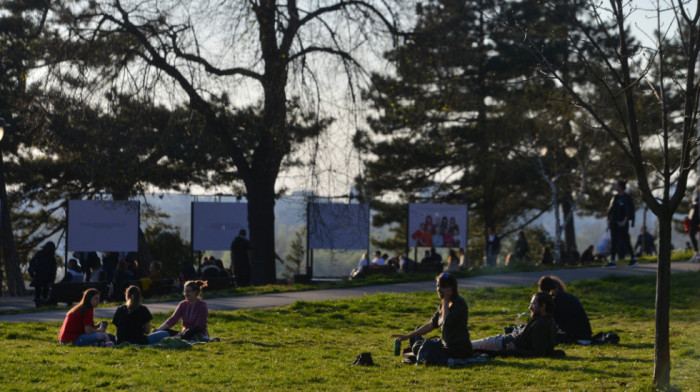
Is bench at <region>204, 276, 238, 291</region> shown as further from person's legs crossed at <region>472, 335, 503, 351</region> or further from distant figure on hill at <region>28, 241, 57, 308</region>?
person's legs crossed at <region>472, 335, 503, 351</region>

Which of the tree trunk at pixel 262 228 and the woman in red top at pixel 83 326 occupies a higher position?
the tree trunk at pixel 262 228

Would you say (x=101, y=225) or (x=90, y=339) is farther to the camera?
(x=101, y=225)

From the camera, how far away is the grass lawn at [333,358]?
841 centimetres

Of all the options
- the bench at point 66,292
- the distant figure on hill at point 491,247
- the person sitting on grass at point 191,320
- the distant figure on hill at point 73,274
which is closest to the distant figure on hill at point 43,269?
the distant figure on hill at point 73,274

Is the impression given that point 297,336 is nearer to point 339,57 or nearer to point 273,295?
point 273,295

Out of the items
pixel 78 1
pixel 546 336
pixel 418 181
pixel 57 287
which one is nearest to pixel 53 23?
pixel 78 1

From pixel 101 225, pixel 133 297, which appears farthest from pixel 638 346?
pixel 101 225

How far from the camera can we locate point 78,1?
2053 centimetres

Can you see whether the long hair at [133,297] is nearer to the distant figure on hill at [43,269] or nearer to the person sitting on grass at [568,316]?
the person sitting on grass at [568,316]

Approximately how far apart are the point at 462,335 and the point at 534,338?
3.36 ft

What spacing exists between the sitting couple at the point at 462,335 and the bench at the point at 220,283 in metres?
12.0

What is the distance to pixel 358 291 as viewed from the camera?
20141 mm

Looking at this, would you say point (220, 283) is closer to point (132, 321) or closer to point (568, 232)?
point (132, 321)

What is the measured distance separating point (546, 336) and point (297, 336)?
170 inches
